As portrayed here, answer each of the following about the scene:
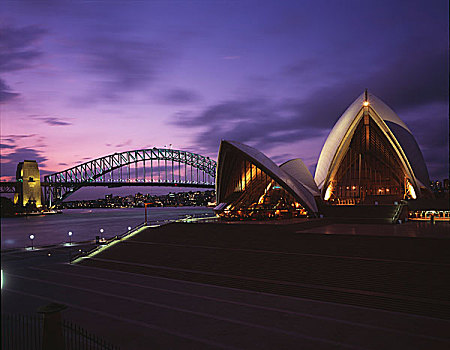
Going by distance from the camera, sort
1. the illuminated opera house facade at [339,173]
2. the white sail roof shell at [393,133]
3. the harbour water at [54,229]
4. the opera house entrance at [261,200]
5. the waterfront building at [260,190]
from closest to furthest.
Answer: the harbour water at [54,229]
the waterfront building at [260,190]
the opera house entrance at [261,200]
the illuminated opera house facade at [339,173]
the white sail roof shell at [393,133]

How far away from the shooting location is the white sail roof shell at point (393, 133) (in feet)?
111

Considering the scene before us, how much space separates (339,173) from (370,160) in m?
3.36

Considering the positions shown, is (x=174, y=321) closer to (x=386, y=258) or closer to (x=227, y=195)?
(x=386, y=258)

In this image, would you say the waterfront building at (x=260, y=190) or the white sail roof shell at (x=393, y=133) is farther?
the white sail roof shell at (x=393, y=133)

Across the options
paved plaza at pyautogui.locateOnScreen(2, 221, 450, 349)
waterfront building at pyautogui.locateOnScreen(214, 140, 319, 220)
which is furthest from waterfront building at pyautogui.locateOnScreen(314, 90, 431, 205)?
paved plaza at pyautogui.locateOnScreen(2, 221, 450, 349)

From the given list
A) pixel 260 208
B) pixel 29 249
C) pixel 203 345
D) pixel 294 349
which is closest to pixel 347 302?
pixel 294 349

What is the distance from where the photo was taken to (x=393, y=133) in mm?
33250

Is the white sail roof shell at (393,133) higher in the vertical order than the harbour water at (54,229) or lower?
higher

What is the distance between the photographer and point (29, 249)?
78.3ft

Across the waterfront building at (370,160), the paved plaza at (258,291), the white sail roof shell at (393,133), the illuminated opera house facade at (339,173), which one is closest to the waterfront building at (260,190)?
the illuminated opera house facade at (339,173)

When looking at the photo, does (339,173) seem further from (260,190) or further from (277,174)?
(277,174)

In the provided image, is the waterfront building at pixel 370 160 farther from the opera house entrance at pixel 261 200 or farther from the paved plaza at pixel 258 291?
the paved plaza at pixel 258 291

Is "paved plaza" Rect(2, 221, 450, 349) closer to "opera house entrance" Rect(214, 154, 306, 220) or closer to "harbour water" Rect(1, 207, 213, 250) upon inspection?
"harbour water" Rect(1, 207, 213, 250)

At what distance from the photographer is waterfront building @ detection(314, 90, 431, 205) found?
1330 inches
